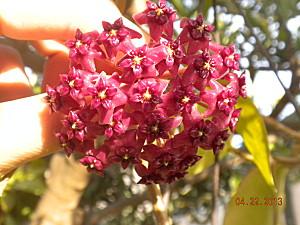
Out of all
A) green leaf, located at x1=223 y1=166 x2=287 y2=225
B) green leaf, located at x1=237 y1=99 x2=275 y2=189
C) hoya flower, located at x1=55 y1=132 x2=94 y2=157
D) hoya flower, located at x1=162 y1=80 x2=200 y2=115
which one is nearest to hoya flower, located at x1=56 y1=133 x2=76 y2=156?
hoya flower, located at x1=55 y1=132 x2=94 y2=157

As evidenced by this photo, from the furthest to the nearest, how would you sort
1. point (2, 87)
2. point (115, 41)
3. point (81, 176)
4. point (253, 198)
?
point (81, 176), point (253, 198), point (2, 87), point (115, 41)

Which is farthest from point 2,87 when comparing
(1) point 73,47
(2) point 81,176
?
(2) point 81,176

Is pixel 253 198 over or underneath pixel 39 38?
underneath

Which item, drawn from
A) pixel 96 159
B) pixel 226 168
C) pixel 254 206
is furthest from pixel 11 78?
pixel 226 168

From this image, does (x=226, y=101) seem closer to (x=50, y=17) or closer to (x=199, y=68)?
(x=199, y=68)

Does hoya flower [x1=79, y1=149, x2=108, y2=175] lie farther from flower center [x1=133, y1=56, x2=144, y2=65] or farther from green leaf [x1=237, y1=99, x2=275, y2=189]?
green leaf [x1=237, y1=99, x2=275, y2=189]

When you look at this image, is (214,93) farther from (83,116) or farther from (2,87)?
(2,87)

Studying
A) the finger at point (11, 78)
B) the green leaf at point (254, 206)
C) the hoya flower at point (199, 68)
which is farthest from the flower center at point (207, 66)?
the green leaf at point (254, 206)
